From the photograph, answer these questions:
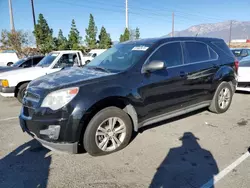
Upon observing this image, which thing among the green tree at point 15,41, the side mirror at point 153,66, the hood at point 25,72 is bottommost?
the hood at point 25,72

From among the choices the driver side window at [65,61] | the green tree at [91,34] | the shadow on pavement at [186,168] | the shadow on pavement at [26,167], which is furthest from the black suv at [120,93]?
the green tree at [91,34]

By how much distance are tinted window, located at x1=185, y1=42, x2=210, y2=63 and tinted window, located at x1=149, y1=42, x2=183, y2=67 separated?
271 millimetres

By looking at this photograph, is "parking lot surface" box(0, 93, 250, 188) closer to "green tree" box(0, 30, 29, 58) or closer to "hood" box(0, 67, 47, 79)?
"hood" box(0, 67, 47, 79)

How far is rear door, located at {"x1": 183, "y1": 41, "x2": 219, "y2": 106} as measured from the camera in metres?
4.26

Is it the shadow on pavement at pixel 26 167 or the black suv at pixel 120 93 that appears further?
the black suv at pixel 120 93

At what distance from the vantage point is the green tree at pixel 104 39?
1310 inches

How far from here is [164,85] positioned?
3.80m

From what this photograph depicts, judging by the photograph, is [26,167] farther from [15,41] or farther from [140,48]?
[15,41]

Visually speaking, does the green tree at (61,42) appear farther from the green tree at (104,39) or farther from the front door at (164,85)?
the front door at (164,85)

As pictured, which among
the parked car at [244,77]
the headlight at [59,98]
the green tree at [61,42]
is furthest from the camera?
the green tree at [61,42]

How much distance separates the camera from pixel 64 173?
2.85 m

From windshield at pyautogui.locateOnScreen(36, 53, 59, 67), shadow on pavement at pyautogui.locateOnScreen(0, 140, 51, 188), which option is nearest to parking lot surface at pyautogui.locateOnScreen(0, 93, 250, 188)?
shadow on pavement at pyautogui.locateOnScreen(0, 140, 51, 188)

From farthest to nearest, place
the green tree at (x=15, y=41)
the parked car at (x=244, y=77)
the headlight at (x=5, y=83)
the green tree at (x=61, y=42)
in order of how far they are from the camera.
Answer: the green tree at (x=61, y=42) → the green tree at (x=15, y=41) → the parked car at (x=244, y=77) → the headlight at (x=5, y=83)

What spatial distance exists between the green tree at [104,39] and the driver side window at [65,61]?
2619cm
